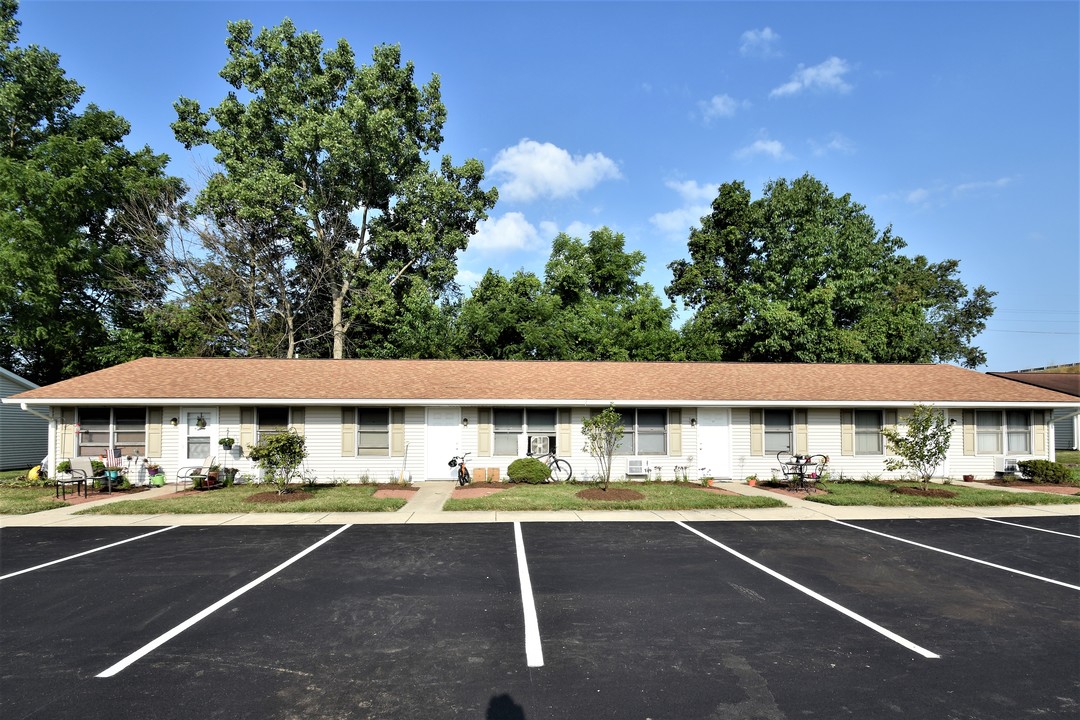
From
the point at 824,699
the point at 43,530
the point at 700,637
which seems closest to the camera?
the point at 824,699

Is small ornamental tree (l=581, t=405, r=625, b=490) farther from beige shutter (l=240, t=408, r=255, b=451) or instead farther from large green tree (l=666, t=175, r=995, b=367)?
large green tree (l=666, t=175, r=995, b=367)

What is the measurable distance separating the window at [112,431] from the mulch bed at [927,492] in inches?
878

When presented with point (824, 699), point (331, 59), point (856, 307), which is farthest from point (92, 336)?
point (856, 307)

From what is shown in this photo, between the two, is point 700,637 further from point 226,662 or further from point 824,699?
point 226,662

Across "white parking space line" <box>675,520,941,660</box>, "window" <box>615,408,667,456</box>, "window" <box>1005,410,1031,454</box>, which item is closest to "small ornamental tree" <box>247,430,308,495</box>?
"window" <box>615,408,667,456</box>

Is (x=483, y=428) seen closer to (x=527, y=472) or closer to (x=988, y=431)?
(x=527, y=472)

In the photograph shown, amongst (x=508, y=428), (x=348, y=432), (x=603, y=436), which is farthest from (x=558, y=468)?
(x=348, y=432)

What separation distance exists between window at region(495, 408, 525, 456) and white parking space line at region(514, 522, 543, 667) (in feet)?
27.4

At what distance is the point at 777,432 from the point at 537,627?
1476 centimetres

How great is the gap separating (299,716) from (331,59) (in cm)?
3637

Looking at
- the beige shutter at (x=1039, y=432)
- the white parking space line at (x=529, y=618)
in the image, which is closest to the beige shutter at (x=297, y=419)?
the white parking space line at (x=529, y=618)

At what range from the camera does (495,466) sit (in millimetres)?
17141

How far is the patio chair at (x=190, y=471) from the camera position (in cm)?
1582

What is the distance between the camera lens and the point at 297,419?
1681cm
